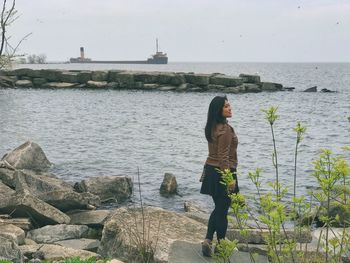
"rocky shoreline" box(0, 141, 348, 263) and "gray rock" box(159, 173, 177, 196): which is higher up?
"rocky shoreline" box(0, 141, 348, 263)

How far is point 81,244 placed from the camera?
814 cm

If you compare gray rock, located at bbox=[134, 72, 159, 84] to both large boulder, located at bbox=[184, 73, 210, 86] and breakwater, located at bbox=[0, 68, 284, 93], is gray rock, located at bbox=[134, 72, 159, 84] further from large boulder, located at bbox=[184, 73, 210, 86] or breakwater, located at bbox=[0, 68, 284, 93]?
large boulder, located at bbox=[184, 73, 210, 86]

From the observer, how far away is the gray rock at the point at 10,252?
5594 mm

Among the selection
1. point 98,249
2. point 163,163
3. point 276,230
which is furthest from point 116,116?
point 276,230

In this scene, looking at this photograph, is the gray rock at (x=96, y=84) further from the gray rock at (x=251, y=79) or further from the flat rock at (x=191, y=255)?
the flat rock at (x=191, y=255)

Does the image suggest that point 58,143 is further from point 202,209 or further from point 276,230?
point 276,230

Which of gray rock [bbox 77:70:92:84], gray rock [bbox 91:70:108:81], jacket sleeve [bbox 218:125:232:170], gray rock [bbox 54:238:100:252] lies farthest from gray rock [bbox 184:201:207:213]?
gray rock [bbox 77:70:92:84]

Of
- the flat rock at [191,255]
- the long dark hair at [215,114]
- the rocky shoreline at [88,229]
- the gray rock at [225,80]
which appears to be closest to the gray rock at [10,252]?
the rocky shoreline at [88,229]

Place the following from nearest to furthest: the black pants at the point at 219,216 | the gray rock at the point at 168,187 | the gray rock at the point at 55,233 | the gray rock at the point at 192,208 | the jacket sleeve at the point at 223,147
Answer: the jacket sleeve at the point at 223,147, the black pants at the point at 219,216, the gray rock at the point at 55,233, the gray rock at the point at 192,208, the gray rock at the point at 168,187

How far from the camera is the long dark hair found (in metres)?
6.21

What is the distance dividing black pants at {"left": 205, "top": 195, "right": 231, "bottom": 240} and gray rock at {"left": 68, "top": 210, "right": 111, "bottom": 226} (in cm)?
340

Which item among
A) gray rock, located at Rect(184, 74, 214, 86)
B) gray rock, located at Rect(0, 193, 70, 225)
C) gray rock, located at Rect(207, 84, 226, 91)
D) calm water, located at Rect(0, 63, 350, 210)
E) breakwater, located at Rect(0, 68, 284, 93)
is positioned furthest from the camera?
breakwater, located at Rect(0, 68, 284, 93)

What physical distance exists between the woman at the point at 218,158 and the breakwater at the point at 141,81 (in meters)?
49.9

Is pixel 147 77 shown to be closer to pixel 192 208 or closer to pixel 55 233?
pixel 192 208
